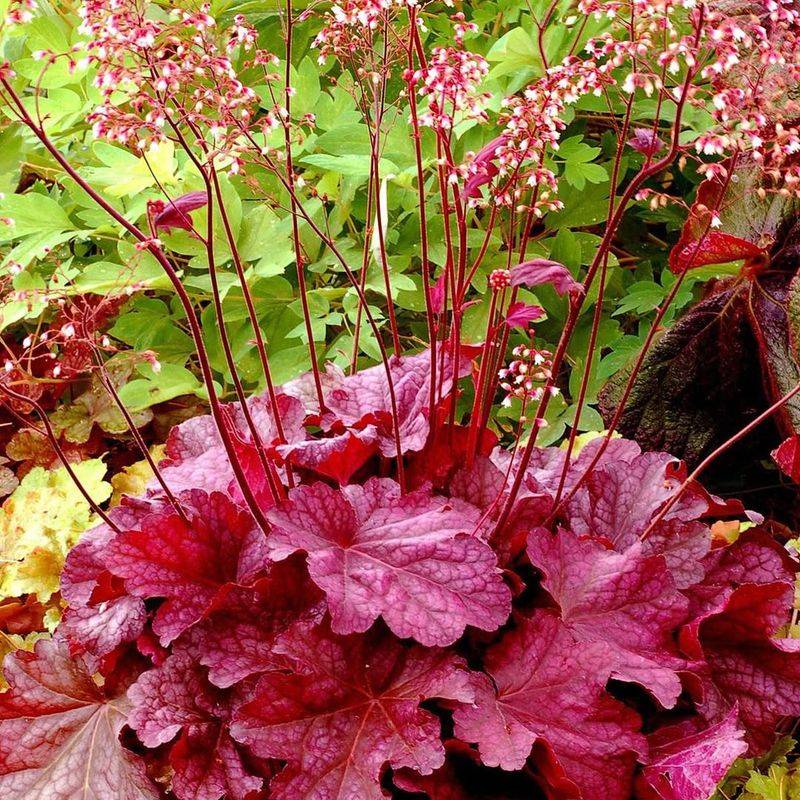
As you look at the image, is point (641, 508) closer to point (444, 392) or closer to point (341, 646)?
point (444, 392)

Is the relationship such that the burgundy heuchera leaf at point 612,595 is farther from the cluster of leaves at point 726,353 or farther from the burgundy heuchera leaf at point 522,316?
the cluster of leaves at point 726,353

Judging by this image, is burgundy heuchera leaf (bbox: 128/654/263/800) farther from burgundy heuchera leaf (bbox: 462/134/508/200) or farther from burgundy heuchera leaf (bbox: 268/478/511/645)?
burgundy heuchera leaf (bbox: 462/134/508/200)

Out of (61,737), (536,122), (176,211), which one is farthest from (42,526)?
(536,122)

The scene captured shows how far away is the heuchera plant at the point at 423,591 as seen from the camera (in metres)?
1.00

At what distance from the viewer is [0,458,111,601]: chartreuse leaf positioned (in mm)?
1577

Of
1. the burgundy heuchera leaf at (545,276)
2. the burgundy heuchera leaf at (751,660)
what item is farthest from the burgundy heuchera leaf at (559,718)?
the burgundy heuchera leaf at (545,276)

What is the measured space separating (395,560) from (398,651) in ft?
0.40

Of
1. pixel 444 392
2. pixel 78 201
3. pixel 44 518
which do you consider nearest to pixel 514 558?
pixel 444 392

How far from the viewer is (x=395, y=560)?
115cm

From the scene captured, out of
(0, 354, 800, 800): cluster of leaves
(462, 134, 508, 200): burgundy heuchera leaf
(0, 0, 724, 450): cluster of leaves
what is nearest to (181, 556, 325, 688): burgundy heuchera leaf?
(0, 354, 800, 800): cluster of leaves

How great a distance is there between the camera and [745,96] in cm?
92

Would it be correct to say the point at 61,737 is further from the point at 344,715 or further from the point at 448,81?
the point at 448,81

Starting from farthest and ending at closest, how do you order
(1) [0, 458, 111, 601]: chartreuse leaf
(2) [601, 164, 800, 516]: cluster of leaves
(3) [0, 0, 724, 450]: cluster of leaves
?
(3) [0, 0, 724, 450]: cluster of leaves < (2) [601, 164, 800, 516]: cluster of leaves < (1) [0, 458, 111, 601]: chartreuse leaf

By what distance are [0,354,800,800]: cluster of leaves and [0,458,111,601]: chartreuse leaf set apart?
0.91 ft
